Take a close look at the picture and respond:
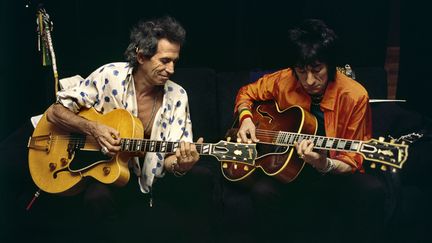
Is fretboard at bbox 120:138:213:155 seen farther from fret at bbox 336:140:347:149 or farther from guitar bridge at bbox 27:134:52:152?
fret at bbox 336:140:347:149

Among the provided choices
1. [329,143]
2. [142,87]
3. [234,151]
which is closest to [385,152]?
[329,143]

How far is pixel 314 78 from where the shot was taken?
3.23m

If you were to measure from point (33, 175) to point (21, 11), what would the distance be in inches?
35.4

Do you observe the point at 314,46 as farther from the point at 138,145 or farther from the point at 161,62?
the point at 138,145

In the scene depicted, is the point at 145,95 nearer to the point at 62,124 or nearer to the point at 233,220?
the point at 62,124

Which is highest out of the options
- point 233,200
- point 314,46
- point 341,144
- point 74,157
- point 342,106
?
point 314,46

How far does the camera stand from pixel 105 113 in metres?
3.33

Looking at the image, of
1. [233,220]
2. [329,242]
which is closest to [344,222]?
[329,242]

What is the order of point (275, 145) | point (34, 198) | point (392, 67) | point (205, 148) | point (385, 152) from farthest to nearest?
point (392, 67) → point (34, 198) → point (275, 145) → point (205, 148) → point (385, 152)

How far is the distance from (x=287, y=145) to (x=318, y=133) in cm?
16

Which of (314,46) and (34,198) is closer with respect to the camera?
(314,46)

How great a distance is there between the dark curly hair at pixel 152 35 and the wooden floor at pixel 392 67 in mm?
1112

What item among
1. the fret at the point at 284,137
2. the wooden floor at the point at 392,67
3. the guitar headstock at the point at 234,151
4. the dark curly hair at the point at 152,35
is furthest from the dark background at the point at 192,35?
the guitar headstock at the point at 234,151

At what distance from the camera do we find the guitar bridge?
338 cm
